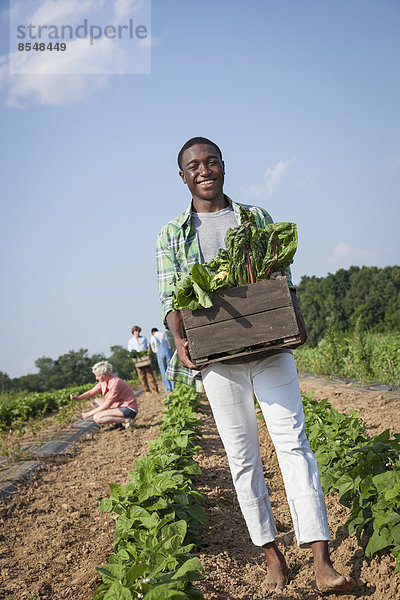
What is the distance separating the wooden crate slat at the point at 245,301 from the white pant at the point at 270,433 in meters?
0.24

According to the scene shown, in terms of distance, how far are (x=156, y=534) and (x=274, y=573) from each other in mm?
566

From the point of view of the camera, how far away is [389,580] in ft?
7.07

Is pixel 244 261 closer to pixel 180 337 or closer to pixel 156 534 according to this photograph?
pixel 180 337

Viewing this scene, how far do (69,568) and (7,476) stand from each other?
9.18 feet

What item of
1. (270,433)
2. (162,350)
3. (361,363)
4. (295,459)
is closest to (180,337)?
(270,433)

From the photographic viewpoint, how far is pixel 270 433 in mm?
2328

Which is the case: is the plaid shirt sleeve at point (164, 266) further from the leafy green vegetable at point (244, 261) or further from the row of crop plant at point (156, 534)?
the row of crop plant at point (156, 534)

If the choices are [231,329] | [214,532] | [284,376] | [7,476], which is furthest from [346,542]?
[7,476]

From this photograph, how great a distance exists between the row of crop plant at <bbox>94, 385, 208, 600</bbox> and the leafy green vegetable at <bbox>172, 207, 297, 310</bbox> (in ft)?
3.37

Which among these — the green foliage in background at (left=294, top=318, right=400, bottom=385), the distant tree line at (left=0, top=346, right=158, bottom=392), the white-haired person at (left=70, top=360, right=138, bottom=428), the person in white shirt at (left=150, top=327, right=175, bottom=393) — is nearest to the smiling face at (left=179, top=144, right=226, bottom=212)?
the green foliage in background at (left=294, top=318, right=400, bottom=385)

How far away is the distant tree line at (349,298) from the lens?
44.9 meters

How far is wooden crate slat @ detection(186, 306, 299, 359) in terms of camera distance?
7.17ft

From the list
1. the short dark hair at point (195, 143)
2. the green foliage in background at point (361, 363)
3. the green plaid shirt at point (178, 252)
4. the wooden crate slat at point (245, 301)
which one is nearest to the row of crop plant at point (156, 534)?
the green plaid shirt at point (178, 252)

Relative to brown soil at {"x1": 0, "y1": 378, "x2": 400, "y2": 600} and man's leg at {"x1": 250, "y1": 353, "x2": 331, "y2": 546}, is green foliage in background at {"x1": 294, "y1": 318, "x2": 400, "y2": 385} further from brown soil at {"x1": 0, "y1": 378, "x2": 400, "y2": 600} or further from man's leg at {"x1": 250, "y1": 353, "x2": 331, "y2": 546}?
man's leg at {"x1": 250, "y1": 353, "x2": 331, "y2": 546}
